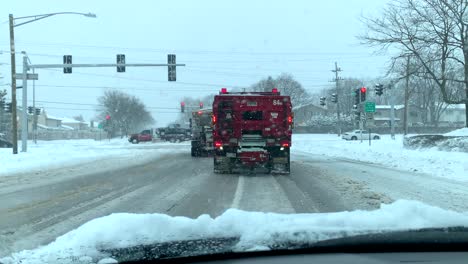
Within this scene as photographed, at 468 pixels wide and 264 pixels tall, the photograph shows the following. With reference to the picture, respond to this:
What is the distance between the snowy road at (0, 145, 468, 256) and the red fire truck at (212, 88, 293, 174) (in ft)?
2.76

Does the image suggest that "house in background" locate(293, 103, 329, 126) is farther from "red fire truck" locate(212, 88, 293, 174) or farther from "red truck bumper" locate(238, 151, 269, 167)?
"red truck bumper" locate(238, 151, 269, 167)

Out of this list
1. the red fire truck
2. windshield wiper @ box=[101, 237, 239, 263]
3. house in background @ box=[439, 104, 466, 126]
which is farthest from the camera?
house in background @ box=[439, 104, 466, 126]

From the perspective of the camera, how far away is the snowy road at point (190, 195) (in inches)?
334

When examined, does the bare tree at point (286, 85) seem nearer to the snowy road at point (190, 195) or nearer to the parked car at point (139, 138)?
the parked car at point (139, 138)

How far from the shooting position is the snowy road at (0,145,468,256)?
27.8 ft

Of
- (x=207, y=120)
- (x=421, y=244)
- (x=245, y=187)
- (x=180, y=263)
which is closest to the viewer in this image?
(x=180, y=263)

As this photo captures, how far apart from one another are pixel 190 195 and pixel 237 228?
7113mm

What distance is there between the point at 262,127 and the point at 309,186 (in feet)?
13.2

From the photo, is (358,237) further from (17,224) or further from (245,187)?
(245,187)

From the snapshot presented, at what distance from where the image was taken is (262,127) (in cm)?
1675

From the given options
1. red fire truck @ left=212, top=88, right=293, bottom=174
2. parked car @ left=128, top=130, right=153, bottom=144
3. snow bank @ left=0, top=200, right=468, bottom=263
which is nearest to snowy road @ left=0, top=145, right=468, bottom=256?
red fire truck @ left=212, top=88, right=293, bottom=174

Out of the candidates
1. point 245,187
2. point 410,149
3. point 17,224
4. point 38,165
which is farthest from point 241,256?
point 410,149

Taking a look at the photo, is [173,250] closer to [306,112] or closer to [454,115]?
[306,112]

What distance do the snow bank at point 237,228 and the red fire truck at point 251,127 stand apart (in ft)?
37.9
